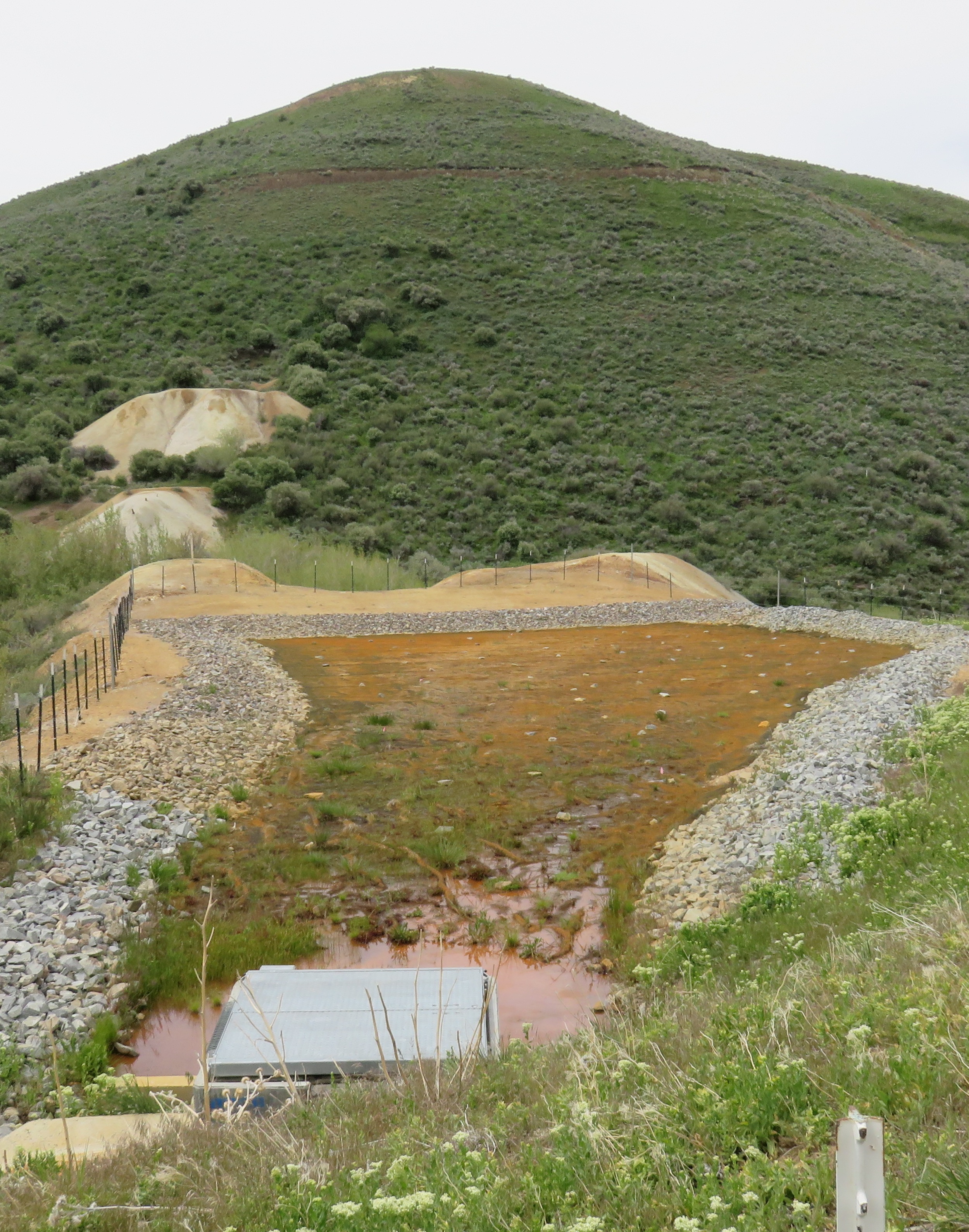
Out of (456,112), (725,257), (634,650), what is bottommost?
(634,650)

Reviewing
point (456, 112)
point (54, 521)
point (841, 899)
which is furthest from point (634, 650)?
point (456, 112)

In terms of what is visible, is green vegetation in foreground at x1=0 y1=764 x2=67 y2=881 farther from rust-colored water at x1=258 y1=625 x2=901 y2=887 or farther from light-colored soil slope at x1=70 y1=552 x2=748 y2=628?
light-colored soil slope at x1=70 y1=552 x2=748 y2=628

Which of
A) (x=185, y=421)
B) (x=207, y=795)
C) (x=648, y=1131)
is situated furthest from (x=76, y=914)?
(x=185, y=421)

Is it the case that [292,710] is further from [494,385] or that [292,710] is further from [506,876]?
[494,385]

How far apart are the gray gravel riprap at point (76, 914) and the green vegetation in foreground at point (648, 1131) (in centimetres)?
288

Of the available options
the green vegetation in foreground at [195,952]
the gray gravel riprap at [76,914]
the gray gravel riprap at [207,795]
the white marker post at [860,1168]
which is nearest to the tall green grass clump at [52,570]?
the gray gravel riprap at [207,795]

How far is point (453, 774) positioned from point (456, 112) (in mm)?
68594

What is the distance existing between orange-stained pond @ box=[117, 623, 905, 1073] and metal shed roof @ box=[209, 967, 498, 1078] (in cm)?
86

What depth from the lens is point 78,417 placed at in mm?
40938

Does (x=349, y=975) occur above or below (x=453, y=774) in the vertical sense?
above

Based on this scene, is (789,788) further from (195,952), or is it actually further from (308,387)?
(308,387)

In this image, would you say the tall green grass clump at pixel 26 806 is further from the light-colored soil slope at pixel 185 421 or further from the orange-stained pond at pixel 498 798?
the light-colored soil slope at pixel 185 421

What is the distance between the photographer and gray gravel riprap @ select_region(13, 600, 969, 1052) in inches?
273

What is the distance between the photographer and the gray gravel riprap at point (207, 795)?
273 inches
